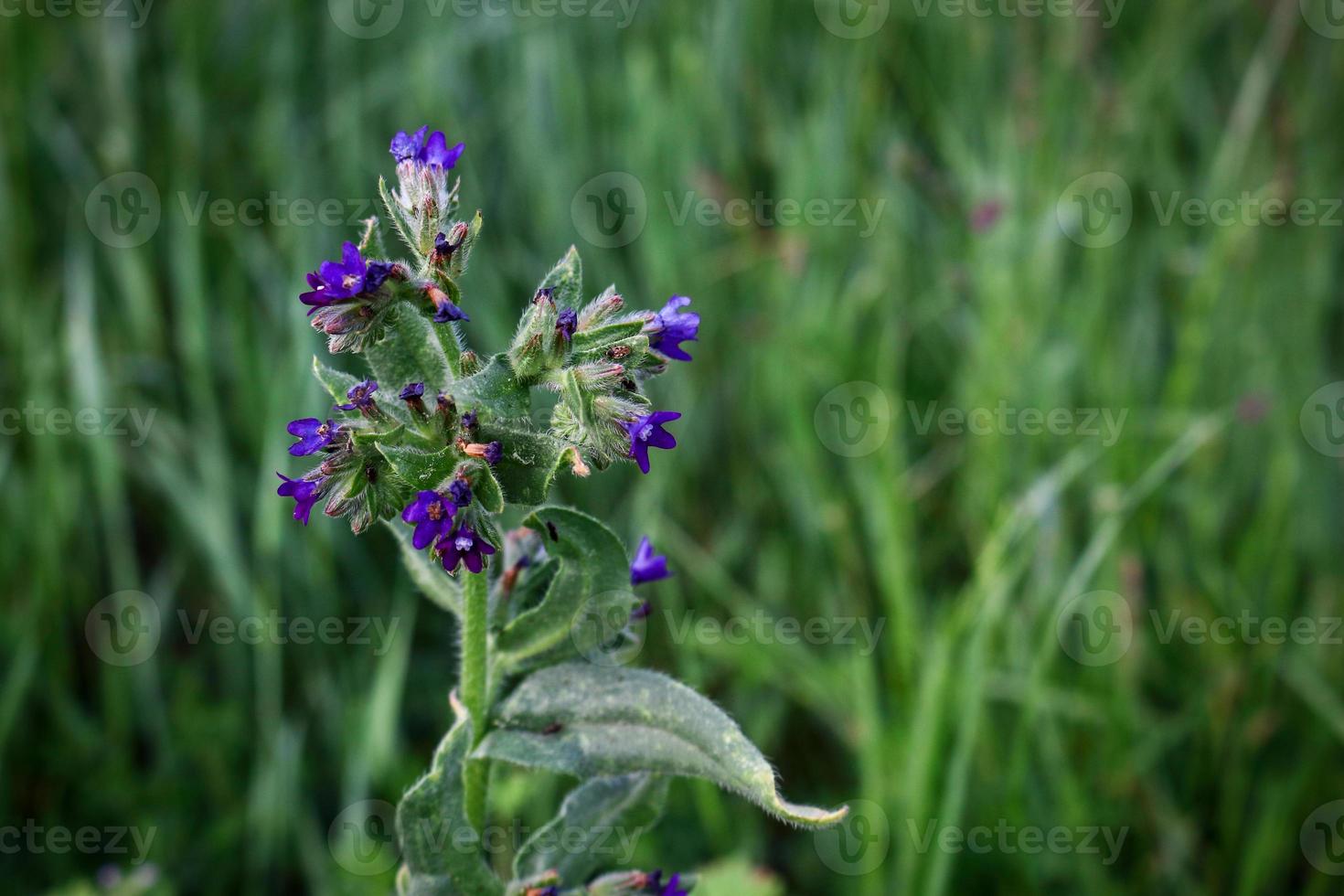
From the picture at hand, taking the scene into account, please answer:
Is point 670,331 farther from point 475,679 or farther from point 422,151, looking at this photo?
point 475,679

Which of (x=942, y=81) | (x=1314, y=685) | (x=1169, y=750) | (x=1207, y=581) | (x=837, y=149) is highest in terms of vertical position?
(x=942, y=81)

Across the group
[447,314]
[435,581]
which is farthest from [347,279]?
[435,581]

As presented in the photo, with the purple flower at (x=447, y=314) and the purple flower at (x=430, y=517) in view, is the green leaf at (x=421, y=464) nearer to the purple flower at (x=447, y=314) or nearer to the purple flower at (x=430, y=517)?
the purple flower at (x=430, y=517)

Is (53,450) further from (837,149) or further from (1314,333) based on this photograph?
(1314,333)

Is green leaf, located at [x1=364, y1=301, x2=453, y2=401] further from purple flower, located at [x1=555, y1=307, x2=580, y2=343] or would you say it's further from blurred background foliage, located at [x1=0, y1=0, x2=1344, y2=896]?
blurred background foliage, located at [x1=0, y1=0, x2=1344, y2=896]

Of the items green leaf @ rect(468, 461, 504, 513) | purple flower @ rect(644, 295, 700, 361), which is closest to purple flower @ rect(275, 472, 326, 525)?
green leaf @ rect(468, 461, 504, 513)

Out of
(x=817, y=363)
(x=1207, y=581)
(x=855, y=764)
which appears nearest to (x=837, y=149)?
(x=817, y=363)
